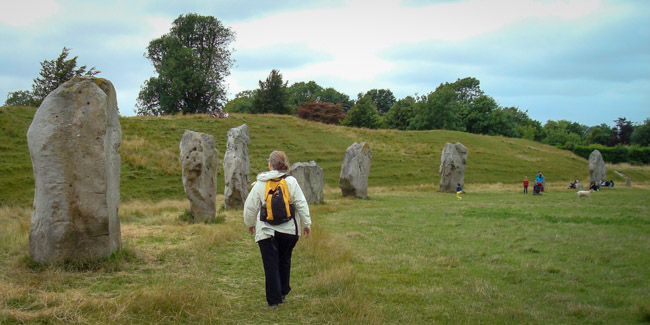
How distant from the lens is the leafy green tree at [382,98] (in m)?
104

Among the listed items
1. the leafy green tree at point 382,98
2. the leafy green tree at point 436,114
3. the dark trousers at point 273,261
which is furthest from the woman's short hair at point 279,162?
the leafy green tree at point 382,98

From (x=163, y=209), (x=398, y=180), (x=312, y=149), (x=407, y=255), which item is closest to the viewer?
(x=407, y=255)

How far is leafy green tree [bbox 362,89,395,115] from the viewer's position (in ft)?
340

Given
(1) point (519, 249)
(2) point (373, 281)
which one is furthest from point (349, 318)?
(1) point (519, 249)

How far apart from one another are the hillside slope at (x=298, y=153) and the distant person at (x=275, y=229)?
59.8 feet

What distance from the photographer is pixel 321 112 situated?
71250mm

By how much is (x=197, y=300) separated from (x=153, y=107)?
5441 cm

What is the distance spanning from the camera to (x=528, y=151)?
5244 centimetres

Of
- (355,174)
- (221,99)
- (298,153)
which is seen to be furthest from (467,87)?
(355,174)

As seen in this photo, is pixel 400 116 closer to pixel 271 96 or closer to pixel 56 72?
pixel 271 96

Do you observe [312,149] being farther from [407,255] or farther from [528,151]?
[407,255]

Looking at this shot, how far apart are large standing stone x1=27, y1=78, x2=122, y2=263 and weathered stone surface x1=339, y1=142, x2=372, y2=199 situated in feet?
56.3

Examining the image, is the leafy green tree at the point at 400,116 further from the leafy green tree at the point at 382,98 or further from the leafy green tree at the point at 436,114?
the leafy green tree at the point at 382,98

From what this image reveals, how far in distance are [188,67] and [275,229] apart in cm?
4926
